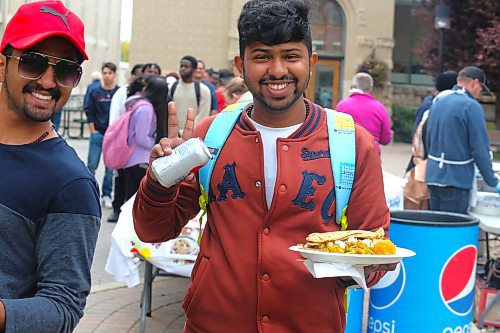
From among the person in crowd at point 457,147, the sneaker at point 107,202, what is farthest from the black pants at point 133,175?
the person in crowd at point 457,147

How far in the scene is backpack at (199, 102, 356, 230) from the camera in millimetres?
2785

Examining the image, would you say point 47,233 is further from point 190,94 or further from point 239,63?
point 190,94

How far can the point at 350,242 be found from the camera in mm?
2662

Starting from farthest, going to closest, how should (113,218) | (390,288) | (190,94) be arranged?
1. (113,218)
2. (190,94)
3. (390,288)

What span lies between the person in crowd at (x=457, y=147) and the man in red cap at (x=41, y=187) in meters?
5.51

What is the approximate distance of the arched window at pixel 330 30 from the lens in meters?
30.1

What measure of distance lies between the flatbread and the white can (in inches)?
17.4

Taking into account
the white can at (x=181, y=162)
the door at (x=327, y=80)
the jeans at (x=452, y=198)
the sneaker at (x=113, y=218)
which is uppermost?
the door at (x=327, y=80)

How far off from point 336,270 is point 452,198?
16.9 feet

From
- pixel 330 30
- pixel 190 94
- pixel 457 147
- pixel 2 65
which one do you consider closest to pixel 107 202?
pixel 190 94

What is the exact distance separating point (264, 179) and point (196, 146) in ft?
1.21

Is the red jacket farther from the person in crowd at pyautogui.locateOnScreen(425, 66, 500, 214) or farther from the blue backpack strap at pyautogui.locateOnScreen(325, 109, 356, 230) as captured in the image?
the person in crowd at pyautogui.locateOnScreen(425, 66, 500, 214)

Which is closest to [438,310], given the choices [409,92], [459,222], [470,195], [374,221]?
[459,222]

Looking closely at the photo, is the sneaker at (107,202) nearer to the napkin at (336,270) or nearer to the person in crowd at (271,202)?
the person in crowd at (271,202)
